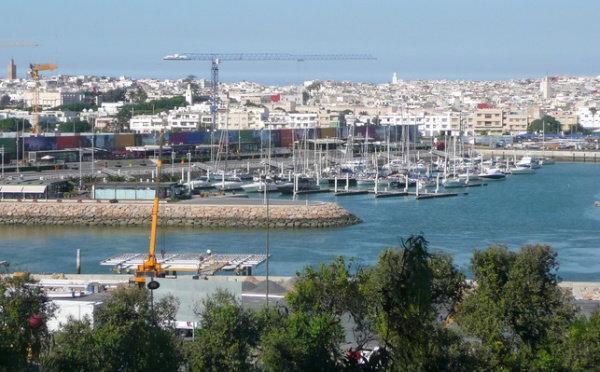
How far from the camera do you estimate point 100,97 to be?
36.4 metres

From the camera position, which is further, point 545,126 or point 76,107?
point 76,107

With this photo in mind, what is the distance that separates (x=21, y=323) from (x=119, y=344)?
0.37 meters

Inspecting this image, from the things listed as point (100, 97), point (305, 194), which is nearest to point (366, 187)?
point (305, 194)

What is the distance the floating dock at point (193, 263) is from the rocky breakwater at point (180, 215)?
315cm

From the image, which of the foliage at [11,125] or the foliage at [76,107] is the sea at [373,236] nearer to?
the foliage at [11,125]

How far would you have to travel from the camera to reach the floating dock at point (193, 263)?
702 centimetres

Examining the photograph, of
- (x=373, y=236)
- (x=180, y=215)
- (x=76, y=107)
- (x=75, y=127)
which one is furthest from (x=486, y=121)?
(x=373, y=236)

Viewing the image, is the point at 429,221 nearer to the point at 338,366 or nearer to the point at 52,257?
the point at 52,257

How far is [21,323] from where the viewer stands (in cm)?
380

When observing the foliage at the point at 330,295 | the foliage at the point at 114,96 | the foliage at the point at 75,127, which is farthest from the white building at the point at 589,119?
the foliage at the point at 330,295

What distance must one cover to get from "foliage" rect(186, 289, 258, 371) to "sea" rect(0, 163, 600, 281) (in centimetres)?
290

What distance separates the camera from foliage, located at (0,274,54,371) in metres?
3.42

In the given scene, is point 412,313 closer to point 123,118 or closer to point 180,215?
point 180,215

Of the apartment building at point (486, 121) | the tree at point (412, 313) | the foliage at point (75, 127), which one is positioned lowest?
the tree at point (412, 313)
